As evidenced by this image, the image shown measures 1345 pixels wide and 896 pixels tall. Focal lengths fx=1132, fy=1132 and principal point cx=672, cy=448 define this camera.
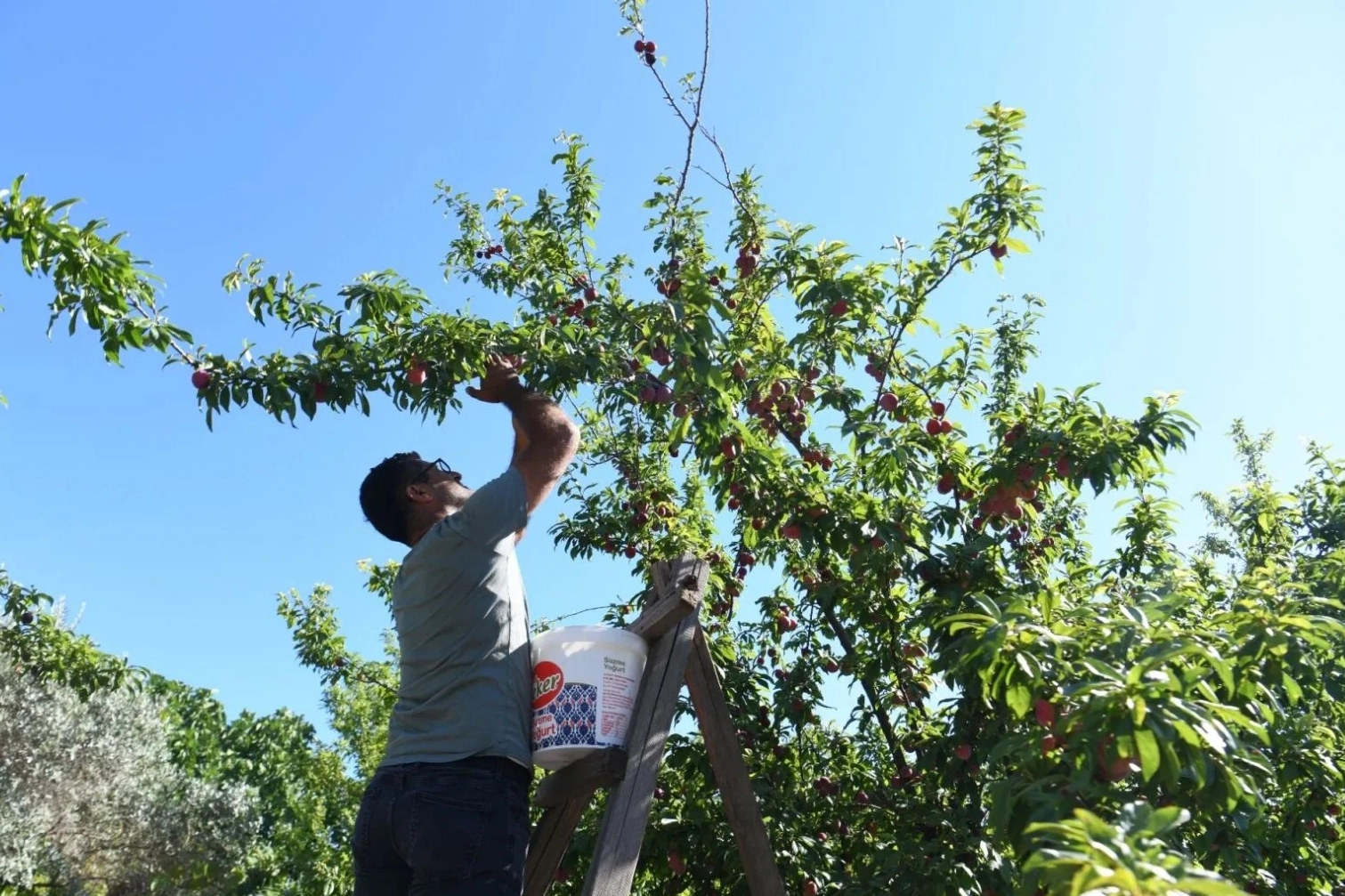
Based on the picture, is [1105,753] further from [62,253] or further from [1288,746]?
[62,253]

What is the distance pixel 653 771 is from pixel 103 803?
48.5 feet

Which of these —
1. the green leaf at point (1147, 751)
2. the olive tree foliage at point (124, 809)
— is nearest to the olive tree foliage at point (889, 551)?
the green leaf at point (1147, 751)

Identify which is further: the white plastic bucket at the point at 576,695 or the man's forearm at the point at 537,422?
the man's forearm at the point at 537,422

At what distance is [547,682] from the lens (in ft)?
8.75

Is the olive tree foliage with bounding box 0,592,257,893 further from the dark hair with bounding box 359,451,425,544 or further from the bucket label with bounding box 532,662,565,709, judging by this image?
the bucket label with bounding box 532,662,565,709

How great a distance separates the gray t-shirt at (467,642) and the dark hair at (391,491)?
1.11ft

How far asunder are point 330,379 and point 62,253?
802 millimetres

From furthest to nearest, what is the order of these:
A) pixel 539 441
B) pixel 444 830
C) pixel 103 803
A: pixel 103 803 → pixel 539 441 → pixel 444 830

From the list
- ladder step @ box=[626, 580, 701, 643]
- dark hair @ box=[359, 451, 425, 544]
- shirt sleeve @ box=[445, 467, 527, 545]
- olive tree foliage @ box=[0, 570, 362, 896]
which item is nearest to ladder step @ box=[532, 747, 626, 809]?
ladder step @ box=[626, 580, 701, 643]

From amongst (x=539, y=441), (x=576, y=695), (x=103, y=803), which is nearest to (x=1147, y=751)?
(x=576, y=695)

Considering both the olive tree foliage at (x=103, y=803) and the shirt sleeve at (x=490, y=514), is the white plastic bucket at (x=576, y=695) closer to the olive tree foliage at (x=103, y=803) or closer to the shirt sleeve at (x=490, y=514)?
the shirt sleeve at (x=490, y=514)

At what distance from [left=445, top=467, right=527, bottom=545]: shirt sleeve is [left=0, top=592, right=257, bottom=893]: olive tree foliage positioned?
12040 mm

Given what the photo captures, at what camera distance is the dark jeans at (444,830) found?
2346mm

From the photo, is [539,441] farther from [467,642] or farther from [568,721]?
[568,721]
